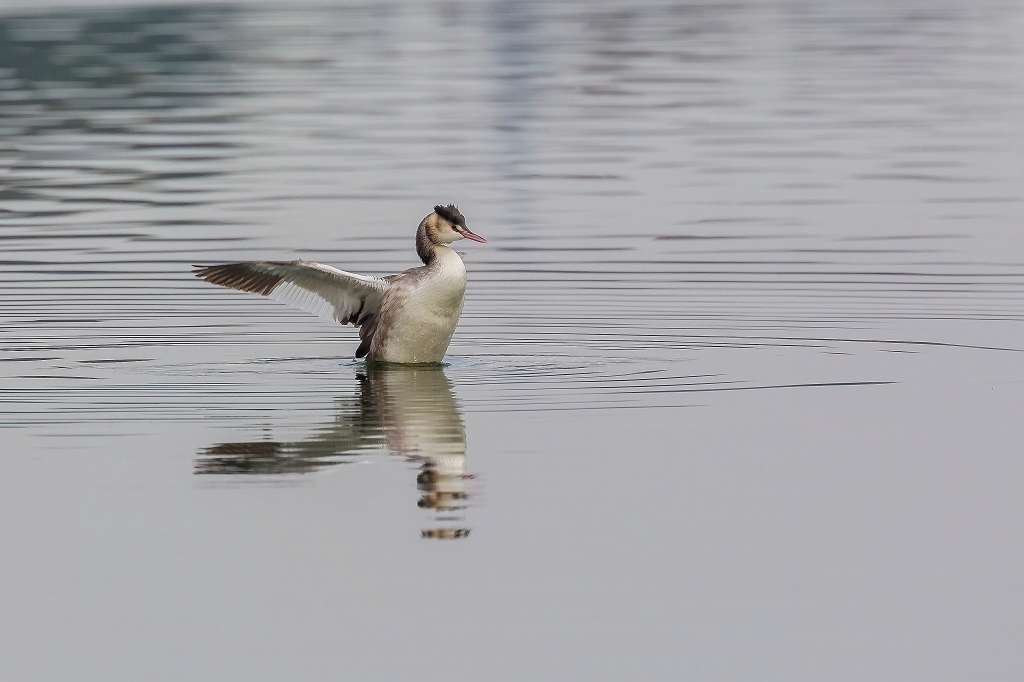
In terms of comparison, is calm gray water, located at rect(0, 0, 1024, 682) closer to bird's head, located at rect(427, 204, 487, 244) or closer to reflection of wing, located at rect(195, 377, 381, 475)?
reflection of wing, located at rect(195, 377, 381, 475)

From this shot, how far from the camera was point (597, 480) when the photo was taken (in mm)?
13070

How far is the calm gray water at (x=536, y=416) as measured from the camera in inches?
406

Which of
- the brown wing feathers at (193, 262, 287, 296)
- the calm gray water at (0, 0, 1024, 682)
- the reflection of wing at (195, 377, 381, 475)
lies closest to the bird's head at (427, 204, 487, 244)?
the calm gray water at (0, 0, 1024, 682)

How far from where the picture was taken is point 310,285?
59.1ft

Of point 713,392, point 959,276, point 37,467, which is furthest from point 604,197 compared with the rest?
point 37,467

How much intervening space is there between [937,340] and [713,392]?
9.95 ft

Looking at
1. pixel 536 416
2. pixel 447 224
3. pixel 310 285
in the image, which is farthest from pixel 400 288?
pixel 536 416

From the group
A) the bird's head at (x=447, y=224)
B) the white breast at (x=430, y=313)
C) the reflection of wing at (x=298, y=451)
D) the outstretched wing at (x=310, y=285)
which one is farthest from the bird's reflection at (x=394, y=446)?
the bird's head at (x=447, y=224)

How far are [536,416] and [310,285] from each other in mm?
3331

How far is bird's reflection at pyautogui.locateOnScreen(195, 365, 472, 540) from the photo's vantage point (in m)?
12.8

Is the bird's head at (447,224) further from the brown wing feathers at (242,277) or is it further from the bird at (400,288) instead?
the brown wing feathers at (242,277)

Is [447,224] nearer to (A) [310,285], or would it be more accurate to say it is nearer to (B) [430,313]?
(B) [430,313]

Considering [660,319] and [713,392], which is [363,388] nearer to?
[713,392]

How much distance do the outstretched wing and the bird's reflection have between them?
1.17m
